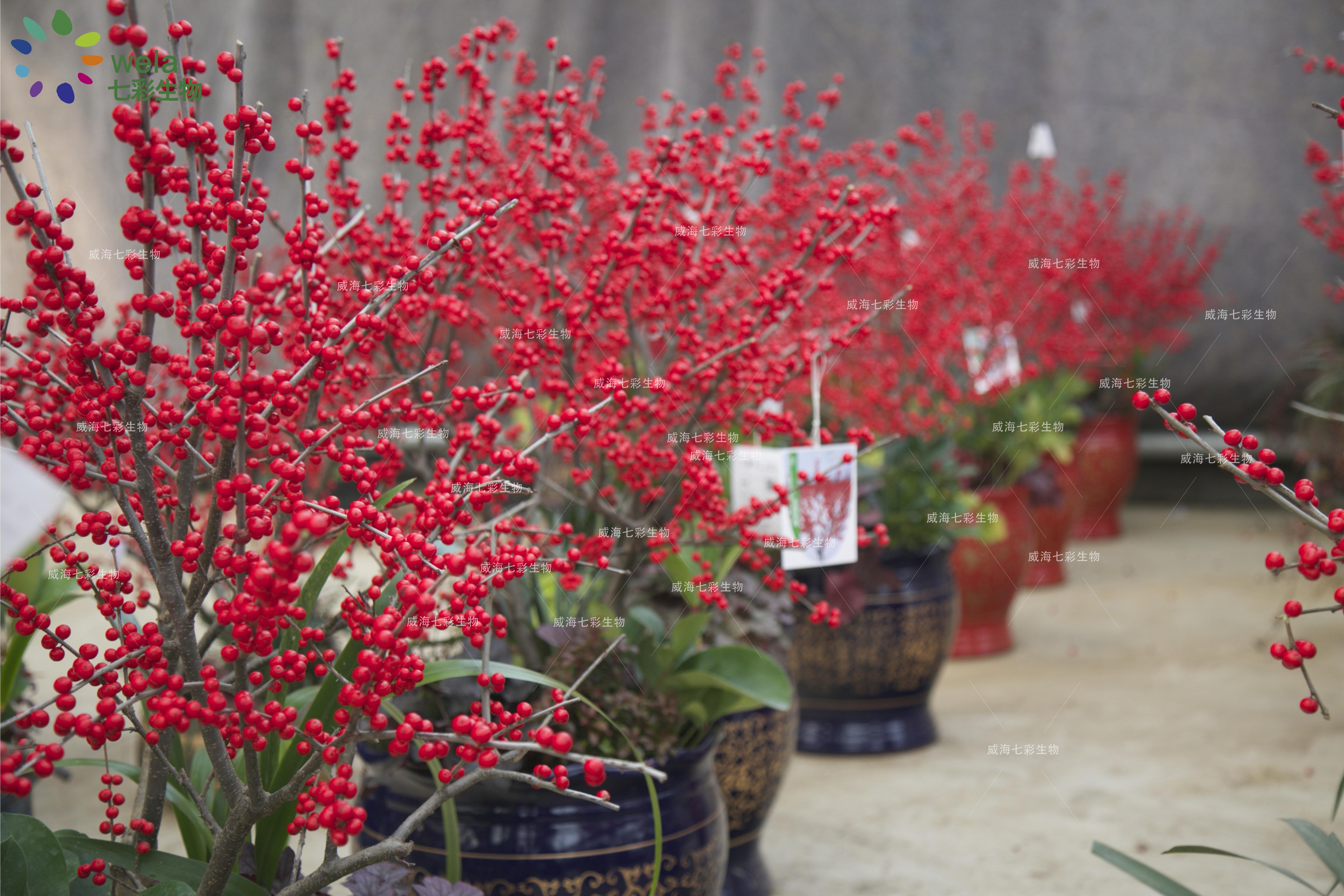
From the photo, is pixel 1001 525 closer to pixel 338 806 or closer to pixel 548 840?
pixel 548 840

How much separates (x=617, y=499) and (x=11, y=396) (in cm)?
92

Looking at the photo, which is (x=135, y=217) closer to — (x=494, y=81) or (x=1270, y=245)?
(x=494, y=81)

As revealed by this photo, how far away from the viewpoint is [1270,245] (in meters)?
5.17

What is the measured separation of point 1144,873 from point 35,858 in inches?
39.6

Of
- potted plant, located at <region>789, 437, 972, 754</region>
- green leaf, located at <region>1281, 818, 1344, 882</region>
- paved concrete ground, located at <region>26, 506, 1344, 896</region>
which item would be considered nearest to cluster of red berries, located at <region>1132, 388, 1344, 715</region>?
green leaf, located at <region>1281, 818, 1344, 882</region>

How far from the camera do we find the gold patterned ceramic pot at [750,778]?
1679 millimetres

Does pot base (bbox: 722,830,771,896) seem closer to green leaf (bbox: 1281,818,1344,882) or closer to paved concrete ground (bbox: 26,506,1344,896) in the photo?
paved concrete ground (bbox: 26,506,1344,896)

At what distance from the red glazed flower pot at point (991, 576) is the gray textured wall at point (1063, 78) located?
80.4 inches

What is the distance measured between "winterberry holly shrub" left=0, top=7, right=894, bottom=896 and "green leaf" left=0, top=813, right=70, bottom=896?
3 centimetres

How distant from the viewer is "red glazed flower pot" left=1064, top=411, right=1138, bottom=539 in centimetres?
466

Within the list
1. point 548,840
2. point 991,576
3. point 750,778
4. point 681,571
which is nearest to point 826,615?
point 681,571

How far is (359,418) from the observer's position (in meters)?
0.81

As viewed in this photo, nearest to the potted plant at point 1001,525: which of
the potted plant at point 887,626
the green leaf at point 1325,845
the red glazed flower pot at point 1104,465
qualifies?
the potted plant at point 887,626

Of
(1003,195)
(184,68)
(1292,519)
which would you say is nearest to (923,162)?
(1003,195)
